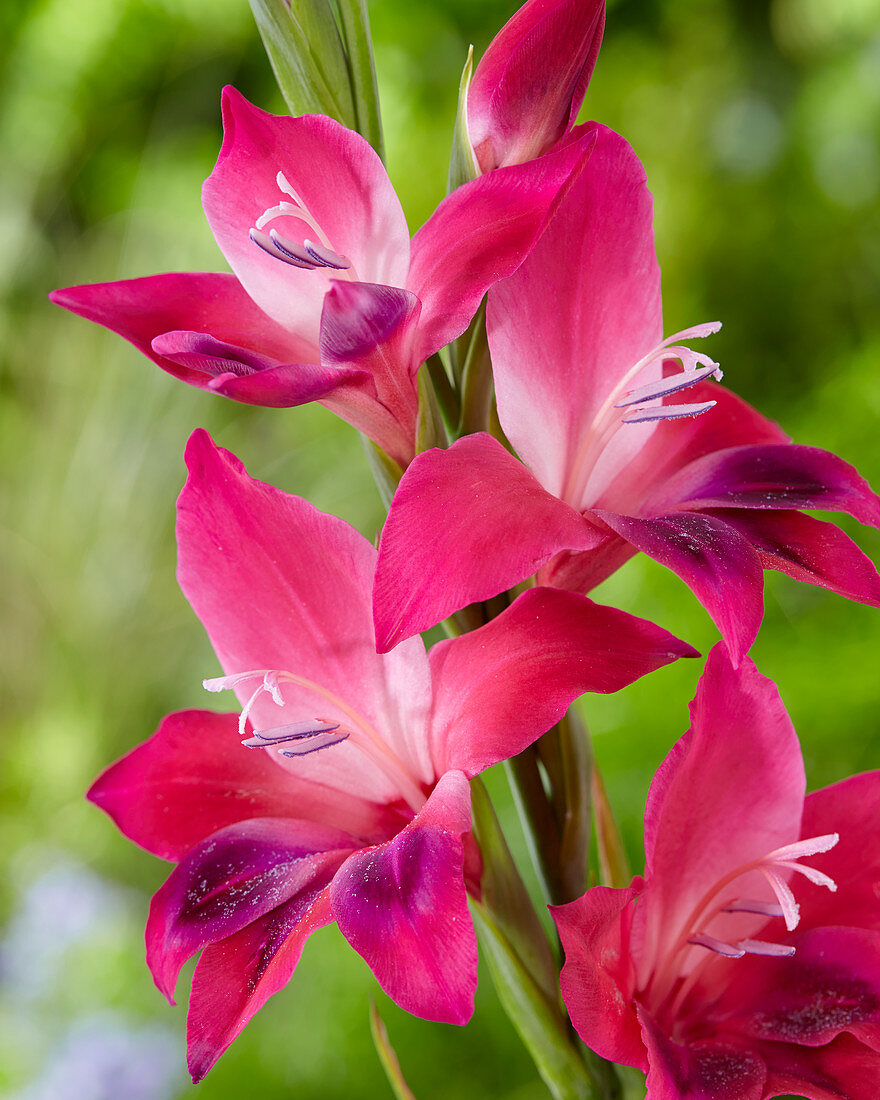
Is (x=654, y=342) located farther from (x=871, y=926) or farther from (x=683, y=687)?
(x=683, y=687)

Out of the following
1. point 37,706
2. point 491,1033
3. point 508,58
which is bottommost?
point 491,1033

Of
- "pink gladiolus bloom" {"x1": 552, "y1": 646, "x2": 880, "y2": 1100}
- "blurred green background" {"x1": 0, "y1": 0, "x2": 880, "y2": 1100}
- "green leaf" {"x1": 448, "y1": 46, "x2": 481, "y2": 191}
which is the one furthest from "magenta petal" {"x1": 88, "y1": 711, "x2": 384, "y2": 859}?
"blurred green background" {"x1": 0, "y1": 0, "x2": 880, "y2": 1100}

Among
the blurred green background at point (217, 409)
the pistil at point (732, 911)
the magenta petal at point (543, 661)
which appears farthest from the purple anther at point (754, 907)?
the blurred green background at point (217, 409)

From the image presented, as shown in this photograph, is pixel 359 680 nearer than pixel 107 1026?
Yes

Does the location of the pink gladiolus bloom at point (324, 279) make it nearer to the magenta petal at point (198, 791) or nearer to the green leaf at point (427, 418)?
the green leaf at point (427, 418)

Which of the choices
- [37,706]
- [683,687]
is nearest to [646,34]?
[683,687]

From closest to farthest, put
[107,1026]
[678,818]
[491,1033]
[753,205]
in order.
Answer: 1. [678,818]
2. [491,1033]
3. [107,1026]
4. [753,205]

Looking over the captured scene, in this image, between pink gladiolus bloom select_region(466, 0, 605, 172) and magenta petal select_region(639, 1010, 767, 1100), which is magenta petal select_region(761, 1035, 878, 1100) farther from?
pink gladiolus bloom select_region(466, 0, 605, 172)
